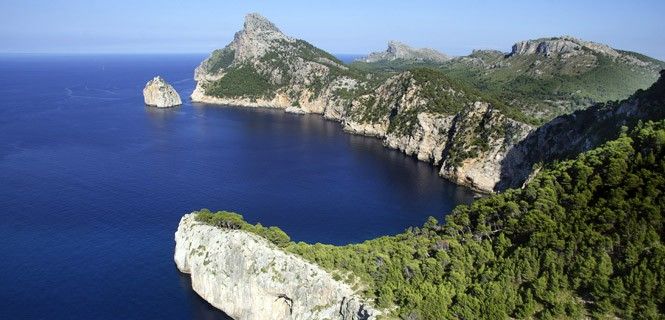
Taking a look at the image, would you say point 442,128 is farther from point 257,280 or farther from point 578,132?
point 257,280

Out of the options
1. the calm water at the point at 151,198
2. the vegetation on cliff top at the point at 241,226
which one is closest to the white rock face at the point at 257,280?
the vegetation on cliff top at the point at 241,226

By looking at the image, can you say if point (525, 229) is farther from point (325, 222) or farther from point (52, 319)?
point (52, 319)

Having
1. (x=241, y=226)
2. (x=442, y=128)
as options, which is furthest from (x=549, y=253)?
(x=442, y=128)

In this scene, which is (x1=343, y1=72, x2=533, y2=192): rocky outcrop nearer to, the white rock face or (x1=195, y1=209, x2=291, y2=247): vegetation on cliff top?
(x1=195, y1=209, x2=291, y2=247): vegetation on cliff top

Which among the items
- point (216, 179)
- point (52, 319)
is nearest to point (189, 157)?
point (216, 179)

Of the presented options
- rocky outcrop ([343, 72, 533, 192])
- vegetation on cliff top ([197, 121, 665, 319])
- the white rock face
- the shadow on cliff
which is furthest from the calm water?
vegetation on cliff top ([197, 121, 665, 319])

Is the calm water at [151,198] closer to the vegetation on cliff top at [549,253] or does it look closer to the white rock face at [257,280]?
the white rock face at [257,280]
